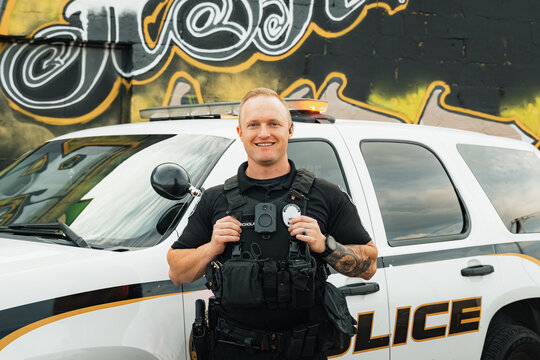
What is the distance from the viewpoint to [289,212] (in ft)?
8.50

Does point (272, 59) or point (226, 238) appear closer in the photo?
point (226, 238)

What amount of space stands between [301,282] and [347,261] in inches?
8.9

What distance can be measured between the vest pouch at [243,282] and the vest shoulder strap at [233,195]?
0.23 m

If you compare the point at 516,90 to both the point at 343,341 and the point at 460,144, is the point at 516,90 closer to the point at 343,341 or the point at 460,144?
the point at 460,144

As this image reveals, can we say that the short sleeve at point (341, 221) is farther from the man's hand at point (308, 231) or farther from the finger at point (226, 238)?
the finger at point (226, 238)

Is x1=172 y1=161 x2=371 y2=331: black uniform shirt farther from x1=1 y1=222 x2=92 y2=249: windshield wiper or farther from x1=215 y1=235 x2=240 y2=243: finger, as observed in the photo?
x1=1 y1=222 x2=92 y2=249: windshield wiper

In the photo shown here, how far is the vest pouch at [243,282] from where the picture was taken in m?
2.47

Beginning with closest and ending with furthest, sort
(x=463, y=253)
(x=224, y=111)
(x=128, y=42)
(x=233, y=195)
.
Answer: (x=233, y=195)
(x=463, y=253)
(x=224, y=111)
(x=128, y=42)

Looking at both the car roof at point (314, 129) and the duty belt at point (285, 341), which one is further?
the car roof at point (314, 129)

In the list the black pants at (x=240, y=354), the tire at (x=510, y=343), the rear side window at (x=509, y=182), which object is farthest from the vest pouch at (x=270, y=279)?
the rear side window at (x=509, y=182)

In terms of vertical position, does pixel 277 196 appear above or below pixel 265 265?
above

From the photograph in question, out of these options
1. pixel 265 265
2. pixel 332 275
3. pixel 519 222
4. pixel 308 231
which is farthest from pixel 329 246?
pixel 519 222

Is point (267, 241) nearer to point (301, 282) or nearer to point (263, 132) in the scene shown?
point (301, 282)

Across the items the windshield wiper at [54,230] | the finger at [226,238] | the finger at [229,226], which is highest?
the finger at [229,226]
